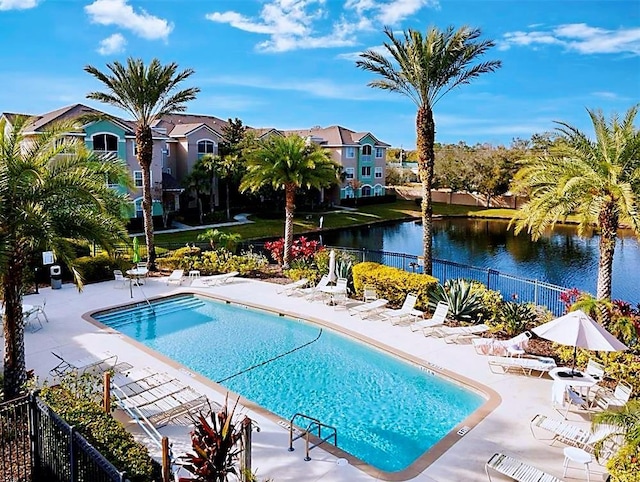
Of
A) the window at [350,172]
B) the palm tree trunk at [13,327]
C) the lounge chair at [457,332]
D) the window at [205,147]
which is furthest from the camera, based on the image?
the window at [350,172]

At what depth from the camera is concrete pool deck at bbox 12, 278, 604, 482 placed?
7.97 meters

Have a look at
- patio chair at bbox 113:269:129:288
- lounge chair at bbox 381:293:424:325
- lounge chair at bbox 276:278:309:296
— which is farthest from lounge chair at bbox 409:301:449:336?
patio chair at bbox 113:269:129:288

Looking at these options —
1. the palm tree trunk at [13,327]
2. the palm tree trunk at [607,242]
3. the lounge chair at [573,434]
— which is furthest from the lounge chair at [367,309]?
the palm tree trunk at [13,327]

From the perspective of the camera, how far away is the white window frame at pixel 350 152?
5409 cm

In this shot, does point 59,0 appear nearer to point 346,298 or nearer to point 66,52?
point 66,52

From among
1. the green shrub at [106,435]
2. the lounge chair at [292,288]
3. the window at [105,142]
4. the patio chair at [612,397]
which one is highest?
the window at [105,142]

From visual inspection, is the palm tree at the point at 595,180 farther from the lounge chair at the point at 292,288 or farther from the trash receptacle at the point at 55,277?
the trash receptacle at the point at 55,277

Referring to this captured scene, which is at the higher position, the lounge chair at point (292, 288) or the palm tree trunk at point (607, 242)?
the palm tree trunk at point (607, 242)

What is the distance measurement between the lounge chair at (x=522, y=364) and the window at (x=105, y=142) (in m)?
30.4

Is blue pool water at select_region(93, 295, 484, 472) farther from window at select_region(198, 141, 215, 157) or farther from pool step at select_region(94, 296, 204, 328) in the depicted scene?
window at select_region(198, 141, 215, 157)

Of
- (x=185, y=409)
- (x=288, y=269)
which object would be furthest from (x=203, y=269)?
(x=185, y=409)

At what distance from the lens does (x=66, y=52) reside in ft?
76.0

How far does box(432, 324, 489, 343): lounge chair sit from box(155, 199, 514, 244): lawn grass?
22042mm

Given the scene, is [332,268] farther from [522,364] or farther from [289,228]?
[522,364]
